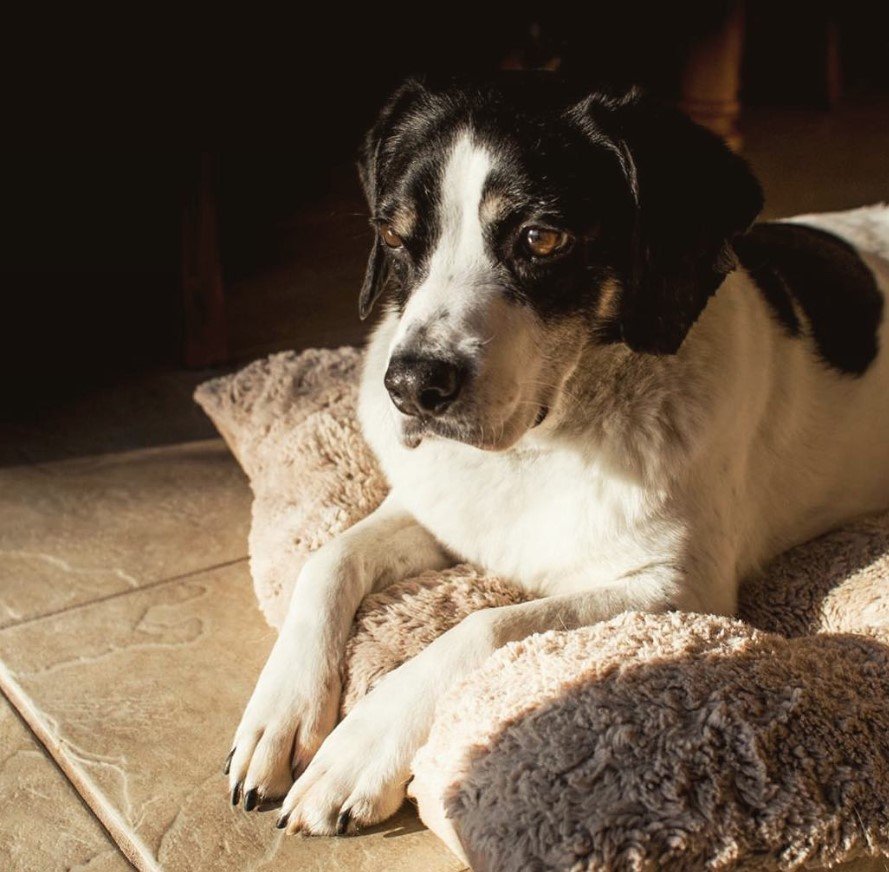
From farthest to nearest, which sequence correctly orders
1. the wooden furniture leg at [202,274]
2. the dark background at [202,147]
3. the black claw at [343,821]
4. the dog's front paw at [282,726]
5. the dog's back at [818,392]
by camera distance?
the wooden furniture leg at [202,274] < the dark background at [202,147] < the dog's back at [818,392] < the dog's front paw at [282,726] < the black claw at [343,821]

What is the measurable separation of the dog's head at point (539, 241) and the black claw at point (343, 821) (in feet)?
2.10

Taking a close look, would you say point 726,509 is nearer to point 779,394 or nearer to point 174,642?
point 779,394

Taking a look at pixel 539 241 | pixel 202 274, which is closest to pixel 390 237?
pixel 539 241

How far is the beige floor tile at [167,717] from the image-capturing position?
1961 mm

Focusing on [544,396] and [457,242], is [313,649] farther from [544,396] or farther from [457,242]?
[457,242]

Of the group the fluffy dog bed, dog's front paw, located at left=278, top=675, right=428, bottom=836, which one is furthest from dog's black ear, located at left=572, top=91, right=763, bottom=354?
dog's front paw, located at left=278, top=675, right=428, bottom=836

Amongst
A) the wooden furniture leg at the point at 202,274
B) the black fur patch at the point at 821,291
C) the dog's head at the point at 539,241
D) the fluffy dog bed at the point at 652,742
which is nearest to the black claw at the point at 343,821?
the fluffy dog bed at the point at 652,742

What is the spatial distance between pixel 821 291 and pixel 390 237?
1066 mm

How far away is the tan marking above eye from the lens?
2221mm

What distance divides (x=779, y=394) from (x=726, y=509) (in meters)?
0.33

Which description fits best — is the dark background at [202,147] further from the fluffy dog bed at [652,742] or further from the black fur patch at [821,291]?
the fluffy dog bed at [652,742]

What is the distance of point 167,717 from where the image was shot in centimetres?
232

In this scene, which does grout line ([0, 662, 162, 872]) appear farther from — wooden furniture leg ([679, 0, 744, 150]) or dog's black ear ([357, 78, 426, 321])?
wooden furniture leg ([679, 0, 744, 150])

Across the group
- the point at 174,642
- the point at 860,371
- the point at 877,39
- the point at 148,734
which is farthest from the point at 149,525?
the point at 877,39
